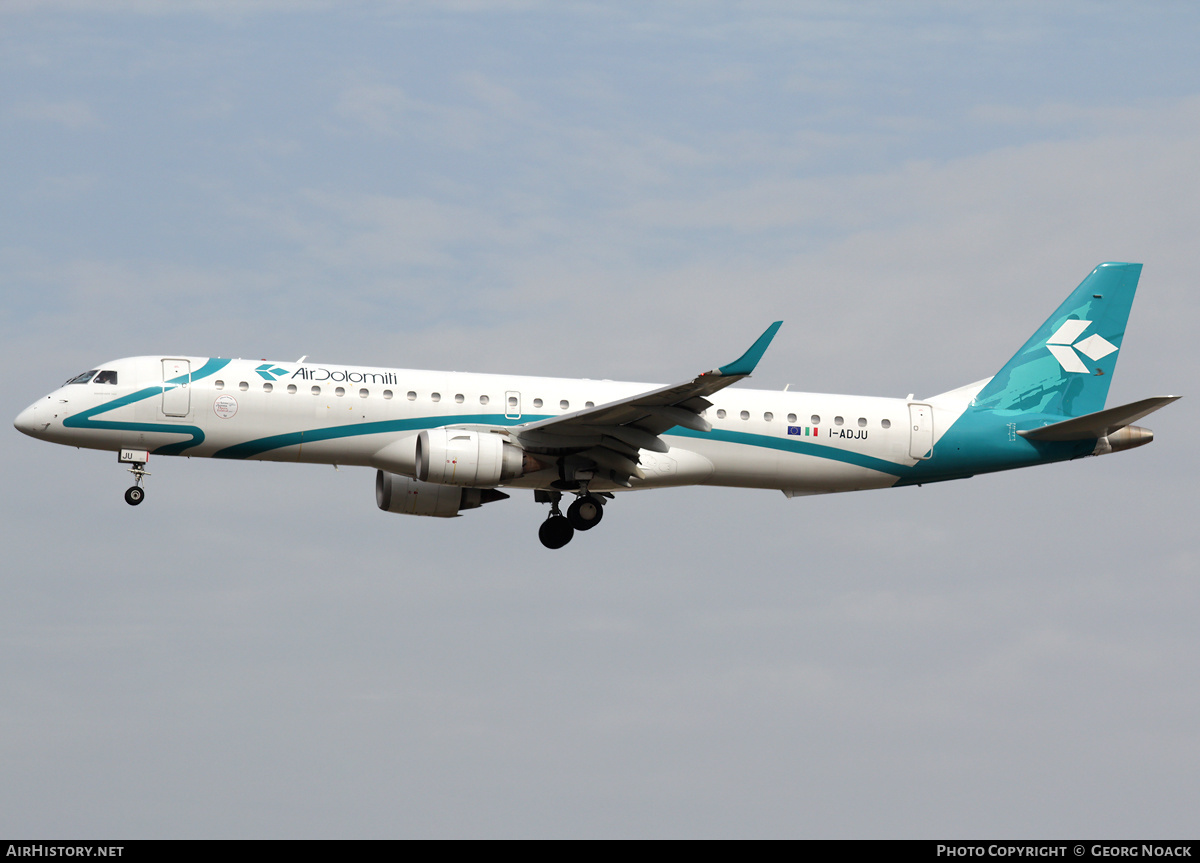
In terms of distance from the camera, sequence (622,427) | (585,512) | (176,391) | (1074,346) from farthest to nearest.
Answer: (1074,346) → (585,512) → (622,427) → (176,391)

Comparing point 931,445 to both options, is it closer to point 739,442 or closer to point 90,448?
point 739,442

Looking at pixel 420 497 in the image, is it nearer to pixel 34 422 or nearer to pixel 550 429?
pixel 550 429

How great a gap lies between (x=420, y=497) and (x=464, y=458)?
15.9ft

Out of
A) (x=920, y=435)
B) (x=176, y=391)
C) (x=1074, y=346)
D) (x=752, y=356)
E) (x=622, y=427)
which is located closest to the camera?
(x=752, y=356)

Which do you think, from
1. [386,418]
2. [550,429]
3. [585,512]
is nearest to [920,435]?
[585,512]

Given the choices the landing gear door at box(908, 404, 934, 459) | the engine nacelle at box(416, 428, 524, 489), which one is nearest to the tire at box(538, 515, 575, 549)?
the engine nacelle at box(416, 428, 524, 489)

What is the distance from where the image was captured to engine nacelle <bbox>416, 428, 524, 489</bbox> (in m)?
33.9

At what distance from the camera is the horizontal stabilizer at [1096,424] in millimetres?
35594

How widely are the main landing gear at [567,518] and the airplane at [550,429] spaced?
0.05 m

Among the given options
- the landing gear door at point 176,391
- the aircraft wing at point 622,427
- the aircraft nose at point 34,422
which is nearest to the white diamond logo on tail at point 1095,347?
the aircraft wing at point 622,427

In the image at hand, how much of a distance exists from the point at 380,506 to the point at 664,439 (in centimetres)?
782

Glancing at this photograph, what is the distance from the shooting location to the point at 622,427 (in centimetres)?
3497

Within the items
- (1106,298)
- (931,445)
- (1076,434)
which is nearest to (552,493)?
(931,445)

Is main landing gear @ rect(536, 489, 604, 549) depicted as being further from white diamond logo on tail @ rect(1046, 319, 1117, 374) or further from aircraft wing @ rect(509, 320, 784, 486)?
white diamond logo on tail @ rect(1046, 319, 1117, 374)
